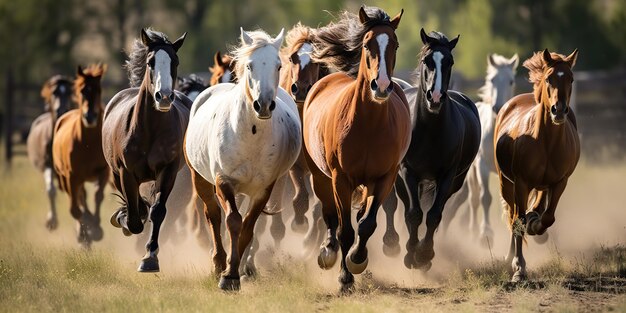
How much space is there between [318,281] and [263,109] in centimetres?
199

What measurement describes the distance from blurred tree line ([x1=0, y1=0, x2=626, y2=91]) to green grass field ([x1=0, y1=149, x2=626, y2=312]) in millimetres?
17354

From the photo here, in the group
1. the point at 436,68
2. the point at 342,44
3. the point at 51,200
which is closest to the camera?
the point at 436,68

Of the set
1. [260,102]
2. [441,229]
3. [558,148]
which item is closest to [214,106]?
[260,102]

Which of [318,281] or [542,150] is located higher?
[542,150]

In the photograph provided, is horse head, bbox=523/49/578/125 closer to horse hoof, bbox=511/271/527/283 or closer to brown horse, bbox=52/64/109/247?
horse hoof, bbox=511/271/527/283

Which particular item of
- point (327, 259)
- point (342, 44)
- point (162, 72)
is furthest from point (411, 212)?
point (162, 72)

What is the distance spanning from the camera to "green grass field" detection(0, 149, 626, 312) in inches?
299

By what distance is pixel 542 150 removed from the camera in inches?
361

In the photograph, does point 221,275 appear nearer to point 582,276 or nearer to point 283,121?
point 283,121

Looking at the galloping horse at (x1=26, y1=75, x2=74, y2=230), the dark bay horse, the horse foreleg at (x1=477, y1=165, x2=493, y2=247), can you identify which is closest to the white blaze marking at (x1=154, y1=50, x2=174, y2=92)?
the dark bay horse

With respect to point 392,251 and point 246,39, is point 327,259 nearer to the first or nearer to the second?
point 392,251

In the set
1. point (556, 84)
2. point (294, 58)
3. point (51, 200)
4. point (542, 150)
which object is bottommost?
point (51, 200)

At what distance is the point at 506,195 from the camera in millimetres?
9969

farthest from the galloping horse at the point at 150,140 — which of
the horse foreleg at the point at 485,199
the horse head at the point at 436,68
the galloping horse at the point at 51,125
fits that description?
the galloping horse at the point at 51,125
